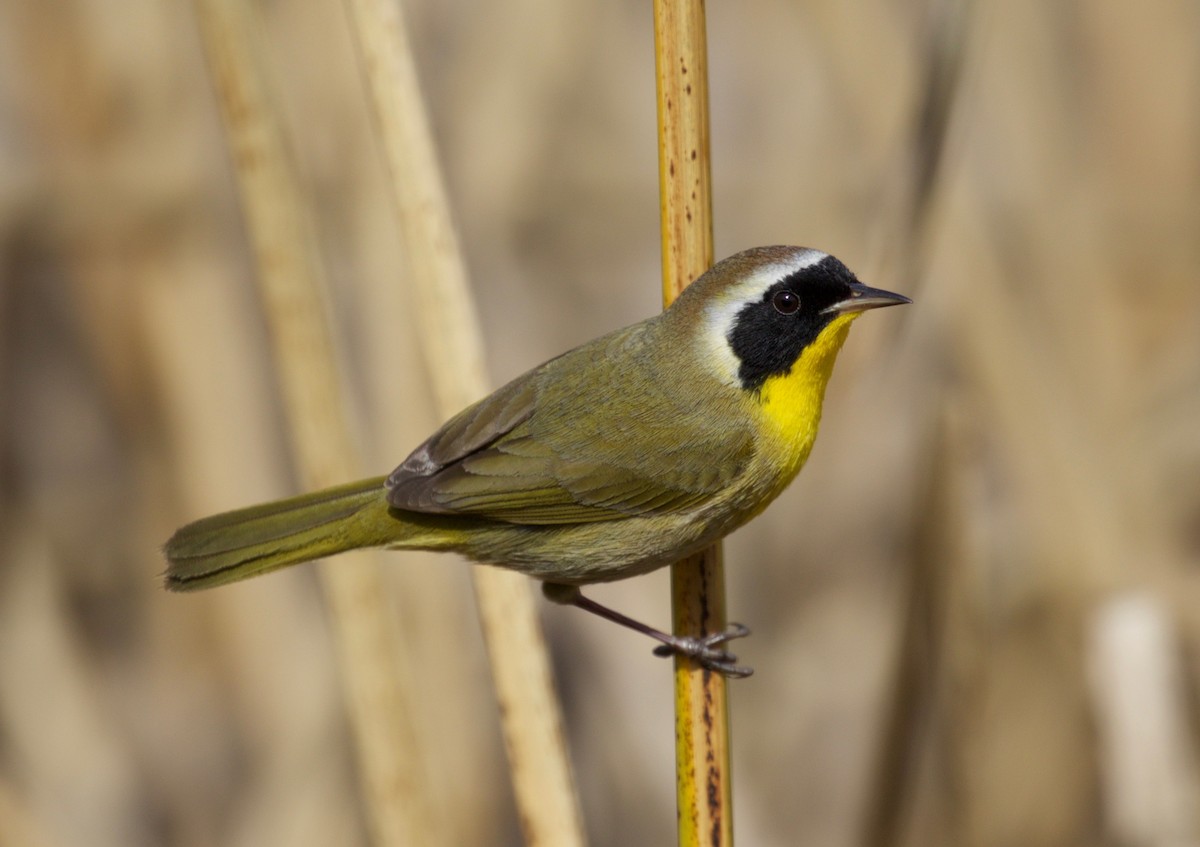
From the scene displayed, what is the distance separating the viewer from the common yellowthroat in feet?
8.92

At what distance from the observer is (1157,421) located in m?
3.88

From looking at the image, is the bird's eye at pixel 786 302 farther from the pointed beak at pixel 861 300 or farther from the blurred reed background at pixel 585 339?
the blurred reed background at pixel 585 339

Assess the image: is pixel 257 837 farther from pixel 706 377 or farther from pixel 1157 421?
pixel 1157 421

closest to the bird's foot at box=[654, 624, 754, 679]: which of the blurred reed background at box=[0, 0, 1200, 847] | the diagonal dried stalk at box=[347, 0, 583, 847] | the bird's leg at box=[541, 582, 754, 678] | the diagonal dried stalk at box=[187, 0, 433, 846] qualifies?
the bird's leg at box=[541, 582, 754, 678]

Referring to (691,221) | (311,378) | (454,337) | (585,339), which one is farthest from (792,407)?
(585,339)

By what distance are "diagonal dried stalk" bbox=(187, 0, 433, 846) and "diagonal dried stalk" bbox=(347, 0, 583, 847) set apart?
0.28 m

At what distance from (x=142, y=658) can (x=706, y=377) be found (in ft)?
9.37

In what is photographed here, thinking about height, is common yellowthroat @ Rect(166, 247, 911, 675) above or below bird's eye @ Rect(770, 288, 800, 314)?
below

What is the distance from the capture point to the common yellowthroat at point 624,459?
8.92ft

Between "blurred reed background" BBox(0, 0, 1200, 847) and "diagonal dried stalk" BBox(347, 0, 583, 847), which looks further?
"blurred reed background" BBox(0, 0, 1200, 847)

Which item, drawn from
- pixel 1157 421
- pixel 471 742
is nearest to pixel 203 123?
pixel 471 742

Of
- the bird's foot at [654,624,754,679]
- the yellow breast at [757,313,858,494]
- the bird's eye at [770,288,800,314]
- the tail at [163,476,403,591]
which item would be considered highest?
the bird's eye at [770,288,800,314]

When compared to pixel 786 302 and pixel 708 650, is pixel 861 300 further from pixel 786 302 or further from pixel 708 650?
pixel 708 650

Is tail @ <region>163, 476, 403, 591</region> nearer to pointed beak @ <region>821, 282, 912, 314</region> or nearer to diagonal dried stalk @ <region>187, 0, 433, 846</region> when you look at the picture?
diagonal dried stalk @ <region>187, 0, 433, 846</region>
